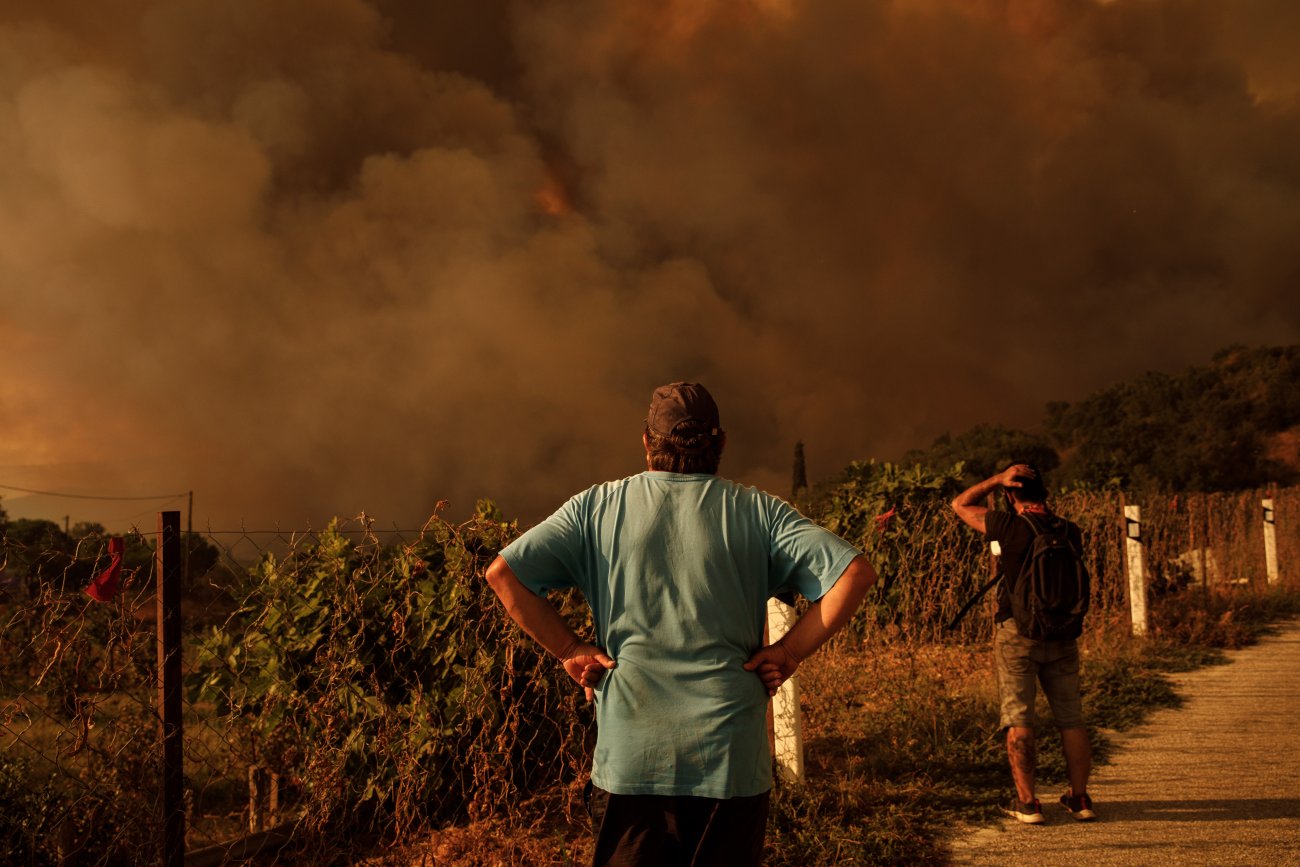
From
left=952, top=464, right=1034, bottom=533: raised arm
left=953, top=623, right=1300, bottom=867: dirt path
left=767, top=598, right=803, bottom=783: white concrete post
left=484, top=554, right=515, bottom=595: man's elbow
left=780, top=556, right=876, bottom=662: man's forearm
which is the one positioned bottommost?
left=953, top=623, right=1300, bottom=867: dirt path

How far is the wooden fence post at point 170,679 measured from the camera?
3818 millimetres

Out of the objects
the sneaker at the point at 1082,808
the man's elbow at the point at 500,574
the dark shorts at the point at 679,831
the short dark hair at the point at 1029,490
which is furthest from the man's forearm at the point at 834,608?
the sneaker at the point at 1082,808

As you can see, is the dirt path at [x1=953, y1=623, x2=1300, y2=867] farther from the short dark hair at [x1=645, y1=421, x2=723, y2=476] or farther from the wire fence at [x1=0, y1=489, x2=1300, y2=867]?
the short dark hair at [x1=645, y1=421, x2=723, y2=476]

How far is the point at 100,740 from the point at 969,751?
472cm

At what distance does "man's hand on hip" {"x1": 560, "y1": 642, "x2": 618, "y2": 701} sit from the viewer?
8.66 feet

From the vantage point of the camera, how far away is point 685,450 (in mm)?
2635

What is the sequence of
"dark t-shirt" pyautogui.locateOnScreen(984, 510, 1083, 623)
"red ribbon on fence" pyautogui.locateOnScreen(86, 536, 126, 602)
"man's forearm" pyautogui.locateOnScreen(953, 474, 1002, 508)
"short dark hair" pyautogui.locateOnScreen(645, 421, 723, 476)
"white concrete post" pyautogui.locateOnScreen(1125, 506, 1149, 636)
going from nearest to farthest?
"short dark hair" pyautogui.locateOnScreen(645, 421, 723, 476)
"red ribbon on fence" pyautogui.locateOnScreen(86, 536, 126, 602)
"dark t-shirt" pyautogui.locateOnScreen(984, 510, 1083, 623)
"man's forearm" pyautogui.locateOnScreen(953, 474, 1002, 508)
"white concrete post" pyautogui.locateOnScreen(1125, 506, 1149, 636)

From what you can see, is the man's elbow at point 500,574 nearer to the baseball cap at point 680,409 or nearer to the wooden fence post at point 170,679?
the baseball cap at point 680,409

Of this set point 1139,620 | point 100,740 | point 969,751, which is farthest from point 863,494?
point 100,740

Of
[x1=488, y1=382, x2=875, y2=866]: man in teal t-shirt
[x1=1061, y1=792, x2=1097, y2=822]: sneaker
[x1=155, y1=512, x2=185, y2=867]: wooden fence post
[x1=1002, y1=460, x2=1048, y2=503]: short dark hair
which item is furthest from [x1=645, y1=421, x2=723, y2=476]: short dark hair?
[x1=1061, y1=792, x2=1097, y2=822]: sneaker

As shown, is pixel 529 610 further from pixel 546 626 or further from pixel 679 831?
pixel 679 831

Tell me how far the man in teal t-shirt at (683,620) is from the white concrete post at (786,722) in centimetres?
249

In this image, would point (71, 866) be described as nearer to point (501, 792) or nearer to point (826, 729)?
point (501, 792)

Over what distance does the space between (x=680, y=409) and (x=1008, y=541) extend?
2.93 metres
